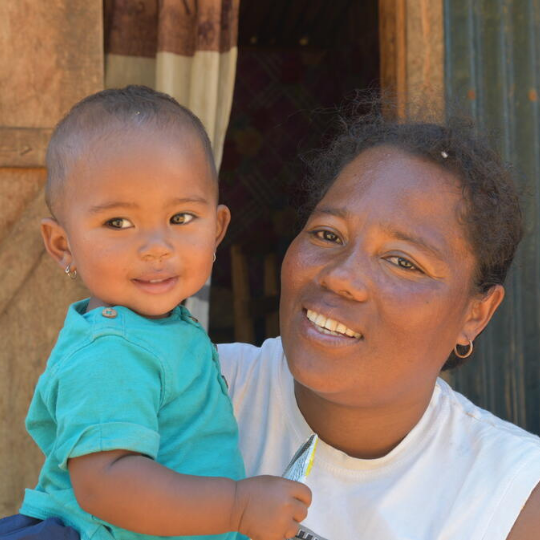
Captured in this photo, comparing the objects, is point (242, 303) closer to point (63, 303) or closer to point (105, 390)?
point (63, 303)

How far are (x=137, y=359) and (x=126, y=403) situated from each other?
10cm

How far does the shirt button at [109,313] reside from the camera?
5.06ft

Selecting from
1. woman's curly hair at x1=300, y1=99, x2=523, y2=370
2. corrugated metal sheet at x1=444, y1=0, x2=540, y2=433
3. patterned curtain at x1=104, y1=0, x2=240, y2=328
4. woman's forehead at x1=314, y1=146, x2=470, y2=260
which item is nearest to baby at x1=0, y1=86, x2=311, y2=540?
woman's forehead at x1=314, y1=146, x2=470, y2=260

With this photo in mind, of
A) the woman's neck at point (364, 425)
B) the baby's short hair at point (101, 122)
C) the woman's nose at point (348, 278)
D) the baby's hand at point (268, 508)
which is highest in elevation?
the baby's short hair at point (101, 122)

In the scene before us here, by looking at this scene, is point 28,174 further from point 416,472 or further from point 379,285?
point 416,472

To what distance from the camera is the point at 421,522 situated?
1887mm

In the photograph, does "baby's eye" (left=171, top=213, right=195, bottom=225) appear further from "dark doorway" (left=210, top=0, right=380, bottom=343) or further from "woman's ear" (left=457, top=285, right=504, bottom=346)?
"dark doorway" (left=210, top=0, right=380, bottom=343)

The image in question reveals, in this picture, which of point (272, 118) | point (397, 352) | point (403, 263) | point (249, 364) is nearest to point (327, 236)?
point (403, 263)

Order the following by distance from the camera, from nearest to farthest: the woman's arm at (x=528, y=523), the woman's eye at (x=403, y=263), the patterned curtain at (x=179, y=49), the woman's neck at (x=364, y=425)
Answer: the woman's arm at (x=528, y=523) → the woman's eye at (x=403, y=263) → the woman's neck at (x=364, y=425) → the patterned curtain at (x=179, y=49)

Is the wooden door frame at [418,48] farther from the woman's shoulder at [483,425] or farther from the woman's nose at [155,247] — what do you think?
the woman's nose at [155,247]

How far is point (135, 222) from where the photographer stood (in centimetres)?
159

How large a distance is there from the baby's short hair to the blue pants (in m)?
0.67

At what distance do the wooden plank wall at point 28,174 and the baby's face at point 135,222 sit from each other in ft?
4.78

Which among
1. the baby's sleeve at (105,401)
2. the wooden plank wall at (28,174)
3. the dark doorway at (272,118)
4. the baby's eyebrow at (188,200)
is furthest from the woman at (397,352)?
the dark doorway at (272,118)
